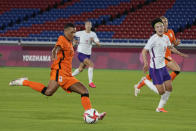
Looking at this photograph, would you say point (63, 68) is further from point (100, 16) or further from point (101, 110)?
point (100, 16)

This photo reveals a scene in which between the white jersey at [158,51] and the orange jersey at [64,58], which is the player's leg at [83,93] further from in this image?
the white jersey at [158,51]

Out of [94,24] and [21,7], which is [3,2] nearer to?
[21,7]

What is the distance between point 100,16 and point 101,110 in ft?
85.8

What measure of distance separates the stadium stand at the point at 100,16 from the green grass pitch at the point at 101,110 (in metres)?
17.1

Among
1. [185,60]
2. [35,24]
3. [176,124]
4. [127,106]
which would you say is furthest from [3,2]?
[176,124]

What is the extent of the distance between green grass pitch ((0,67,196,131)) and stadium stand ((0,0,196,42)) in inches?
673

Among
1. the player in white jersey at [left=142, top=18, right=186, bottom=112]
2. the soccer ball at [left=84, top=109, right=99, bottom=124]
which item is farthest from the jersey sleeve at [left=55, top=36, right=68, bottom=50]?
the player in white jersey at [left=142, top=18, right=186, bottom=112]

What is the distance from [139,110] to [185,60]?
16518 mm

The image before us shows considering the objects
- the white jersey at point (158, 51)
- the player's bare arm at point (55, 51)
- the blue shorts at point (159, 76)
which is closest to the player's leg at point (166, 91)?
the blue shorts at point (159, 76)

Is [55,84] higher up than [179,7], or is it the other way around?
[179,7]

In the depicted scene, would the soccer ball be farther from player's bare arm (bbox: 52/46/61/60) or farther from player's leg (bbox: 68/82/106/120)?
player's bare arm (bbox: 52/46/61/60)

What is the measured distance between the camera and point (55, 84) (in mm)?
9781

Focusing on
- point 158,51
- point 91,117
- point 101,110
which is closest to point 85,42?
point 158,51

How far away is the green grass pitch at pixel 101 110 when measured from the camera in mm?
8438
